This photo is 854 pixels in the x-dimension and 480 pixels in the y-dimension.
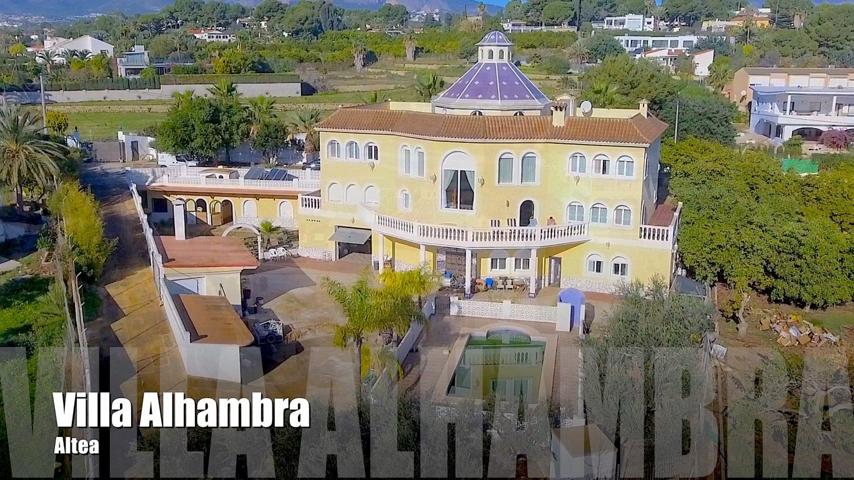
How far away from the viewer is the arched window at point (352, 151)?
3269cm

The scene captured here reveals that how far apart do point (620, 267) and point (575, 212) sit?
8.33 feet

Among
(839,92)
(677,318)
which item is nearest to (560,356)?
(677,318)

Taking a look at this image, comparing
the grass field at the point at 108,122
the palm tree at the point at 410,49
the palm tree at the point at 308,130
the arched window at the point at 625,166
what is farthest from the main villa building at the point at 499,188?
the palm tree at the point at 410,49

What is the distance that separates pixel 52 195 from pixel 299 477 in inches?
962

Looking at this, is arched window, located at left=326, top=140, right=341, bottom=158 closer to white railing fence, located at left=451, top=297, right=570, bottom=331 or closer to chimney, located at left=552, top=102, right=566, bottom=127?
chimney, located at left=552, top=102, right=566, bottom=127

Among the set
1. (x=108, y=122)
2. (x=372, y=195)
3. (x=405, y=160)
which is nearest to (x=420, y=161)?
(x=405, y=160)

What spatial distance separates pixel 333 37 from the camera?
124 m

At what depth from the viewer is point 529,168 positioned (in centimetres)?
2988

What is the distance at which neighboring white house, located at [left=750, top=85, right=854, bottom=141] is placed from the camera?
66.5m

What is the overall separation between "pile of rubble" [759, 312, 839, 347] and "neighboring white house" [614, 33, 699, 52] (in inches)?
3947

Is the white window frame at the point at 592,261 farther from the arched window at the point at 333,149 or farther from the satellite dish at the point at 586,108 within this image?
the arched window at the point at 333,149

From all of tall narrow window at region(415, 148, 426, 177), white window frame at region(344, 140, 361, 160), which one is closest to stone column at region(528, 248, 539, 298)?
tall narrow window at region(415, 148, 426, 177)

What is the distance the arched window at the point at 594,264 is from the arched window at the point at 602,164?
2.98 meters

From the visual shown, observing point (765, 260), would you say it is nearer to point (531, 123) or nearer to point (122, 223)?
point (531, 123)
